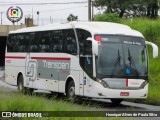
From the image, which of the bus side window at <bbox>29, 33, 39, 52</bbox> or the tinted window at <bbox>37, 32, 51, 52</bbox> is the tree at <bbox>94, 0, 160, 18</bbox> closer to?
the bus side window at <bbox>29, 33, 39, 52</bbox>

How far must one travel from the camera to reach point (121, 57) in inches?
733

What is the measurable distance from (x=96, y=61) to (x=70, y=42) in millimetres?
2198

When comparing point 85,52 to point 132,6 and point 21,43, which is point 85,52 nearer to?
point 21,43

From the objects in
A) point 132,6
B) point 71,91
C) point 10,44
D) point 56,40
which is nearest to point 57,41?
point 56,40

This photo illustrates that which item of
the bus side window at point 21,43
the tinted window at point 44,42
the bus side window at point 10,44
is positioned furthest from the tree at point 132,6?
the tinted window at point 44,42

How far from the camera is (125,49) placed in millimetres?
18812

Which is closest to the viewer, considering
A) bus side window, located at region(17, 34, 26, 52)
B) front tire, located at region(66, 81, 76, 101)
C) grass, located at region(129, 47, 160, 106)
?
front tire, located at region(66, 81, 76, 101)

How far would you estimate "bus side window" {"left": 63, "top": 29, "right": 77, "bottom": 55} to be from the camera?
19.7 metres

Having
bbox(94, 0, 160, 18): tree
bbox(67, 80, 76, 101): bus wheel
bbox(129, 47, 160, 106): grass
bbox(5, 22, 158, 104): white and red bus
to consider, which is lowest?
A: bbox(129, 47, 160, 106): grass

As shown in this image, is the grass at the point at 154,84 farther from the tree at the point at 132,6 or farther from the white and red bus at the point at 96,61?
the tree at the point at 132,6

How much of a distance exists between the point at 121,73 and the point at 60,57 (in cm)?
349

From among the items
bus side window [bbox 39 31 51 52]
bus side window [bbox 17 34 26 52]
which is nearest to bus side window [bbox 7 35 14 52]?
bus side window [bbox 17 34 26 52]

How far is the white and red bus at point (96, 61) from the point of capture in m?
18.3

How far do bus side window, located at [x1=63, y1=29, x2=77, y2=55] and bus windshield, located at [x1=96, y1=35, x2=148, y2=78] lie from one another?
1.53 meters
